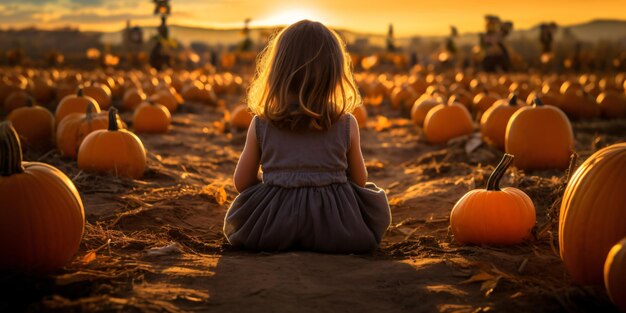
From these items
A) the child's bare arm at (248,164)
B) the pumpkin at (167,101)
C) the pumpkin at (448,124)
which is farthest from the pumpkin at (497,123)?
the pumpkin at (167,101)

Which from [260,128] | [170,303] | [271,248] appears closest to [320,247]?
[271,248]

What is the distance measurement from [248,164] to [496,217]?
154 cm

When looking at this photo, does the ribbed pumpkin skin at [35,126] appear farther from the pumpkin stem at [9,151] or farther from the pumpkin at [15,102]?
the pumpkin stem at [9,151]

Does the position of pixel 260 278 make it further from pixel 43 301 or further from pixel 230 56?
pixel 230 56

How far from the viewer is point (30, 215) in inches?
120

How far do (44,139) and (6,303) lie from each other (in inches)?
220

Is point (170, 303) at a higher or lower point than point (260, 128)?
lower

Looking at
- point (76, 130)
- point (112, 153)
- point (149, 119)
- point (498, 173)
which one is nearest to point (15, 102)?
point (149, 119)

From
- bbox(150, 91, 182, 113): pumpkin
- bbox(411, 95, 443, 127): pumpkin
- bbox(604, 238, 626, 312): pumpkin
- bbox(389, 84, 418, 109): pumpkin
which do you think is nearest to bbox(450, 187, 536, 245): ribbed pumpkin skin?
Result: bbox(604, 238, 626, 312): pumpkin

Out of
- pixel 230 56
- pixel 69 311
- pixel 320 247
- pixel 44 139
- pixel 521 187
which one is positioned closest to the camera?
pixel 69 311

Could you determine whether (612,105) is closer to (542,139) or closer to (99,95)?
(542,139)

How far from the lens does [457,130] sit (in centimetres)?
866

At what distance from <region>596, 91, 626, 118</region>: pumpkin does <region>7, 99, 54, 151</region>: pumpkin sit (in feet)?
29.4

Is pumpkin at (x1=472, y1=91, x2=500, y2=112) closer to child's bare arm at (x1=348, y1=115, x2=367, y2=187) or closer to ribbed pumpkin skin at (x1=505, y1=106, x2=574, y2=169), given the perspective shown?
ribbed pumpkin skin at (x1=505, y1=106, x2=574, y2=169)
